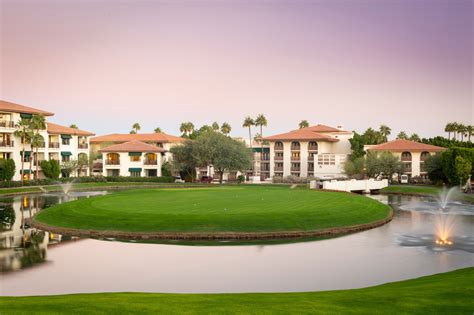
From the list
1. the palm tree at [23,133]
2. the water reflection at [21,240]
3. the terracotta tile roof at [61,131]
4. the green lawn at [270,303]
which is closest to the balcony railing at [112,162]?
the terracotta tile roof at [61,131]

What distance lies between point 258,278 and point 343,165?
96164mm

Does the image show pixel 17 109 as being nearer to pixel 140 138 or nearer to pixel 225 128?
pixel 140 138

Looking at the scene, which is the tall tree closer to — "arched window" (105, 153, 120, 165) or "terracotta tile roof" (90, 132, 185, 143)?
"arched window" (105, 153, 120, 165)

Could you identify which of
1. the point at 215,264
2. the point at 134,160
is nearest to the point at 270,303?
the point at 215,264

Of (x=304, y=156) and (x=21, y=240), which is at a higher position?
(x=304, y=156)

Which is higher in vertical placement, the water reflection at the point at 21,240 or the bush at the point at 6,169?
the bush at the point at 6,169

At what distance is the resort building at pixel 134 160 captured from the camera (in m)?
118

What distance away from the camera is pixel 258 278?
24.8 metres

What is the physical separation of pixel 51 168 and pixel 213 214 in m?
66.2

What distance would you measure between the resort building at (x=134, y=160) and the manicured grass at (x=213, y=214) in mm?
65231

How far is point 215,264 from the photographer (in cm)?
2825

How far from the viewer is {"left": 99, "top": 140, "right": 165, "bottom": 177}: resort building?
388 feet

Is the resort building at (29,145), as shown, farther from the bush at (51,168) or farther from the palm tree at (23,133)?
the bush at (51,168)

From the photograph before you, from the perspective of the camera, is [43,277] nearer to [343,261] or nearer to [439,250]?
[343,261]
